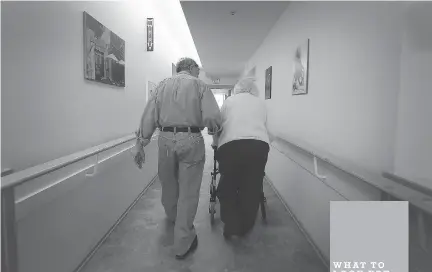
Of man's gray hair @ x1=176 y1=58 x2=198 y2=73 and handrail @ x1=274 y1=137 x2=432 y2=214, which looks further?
man's gray hair @ x1=176 y1=58 x2=198 y2=73

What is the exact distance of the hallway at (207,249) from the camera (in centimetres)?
253

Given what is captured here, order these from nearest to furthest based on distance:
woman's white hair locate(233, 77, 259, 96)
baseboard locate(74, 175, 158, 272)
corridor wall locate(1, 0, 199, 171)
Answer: corridor wall locate(1, 0, 199, 171) → baseboard locate(74, 175, 158, 272) → woman's white hair locate(233, 77, 259, 96)

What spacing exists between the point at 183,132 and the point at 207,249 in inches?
42.9

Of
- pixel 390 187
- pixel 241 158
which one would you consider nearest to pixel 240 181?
pixel 241 158

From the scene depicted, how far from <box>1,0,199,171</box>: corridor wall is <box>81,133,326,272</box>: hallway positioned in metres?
0.96

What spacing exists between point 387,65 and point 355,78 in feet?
1.30

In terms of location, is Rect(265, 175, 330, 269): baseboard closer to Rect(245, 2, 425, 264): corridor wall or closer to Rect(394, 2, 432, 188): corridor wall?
Rect(245, 2, 425, 264): corridor wall

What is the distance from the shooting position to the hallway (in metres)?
2.53

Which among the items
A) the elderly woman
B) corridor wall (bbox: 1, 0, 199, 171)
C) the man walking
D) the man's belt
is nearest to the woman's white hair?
the elderly woman

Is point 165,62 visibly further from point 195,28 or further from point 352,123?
point 352,123

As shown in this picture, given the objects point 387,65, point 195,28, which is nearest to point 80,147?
point 387,65

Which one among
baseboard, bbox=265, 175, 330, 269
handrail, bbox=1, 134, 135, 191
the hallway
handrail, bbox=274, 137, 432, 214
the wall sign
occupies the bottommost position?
the hallway

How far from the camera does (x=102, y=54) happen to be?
2.90 metres

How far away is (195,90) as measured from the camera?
2775 mm
